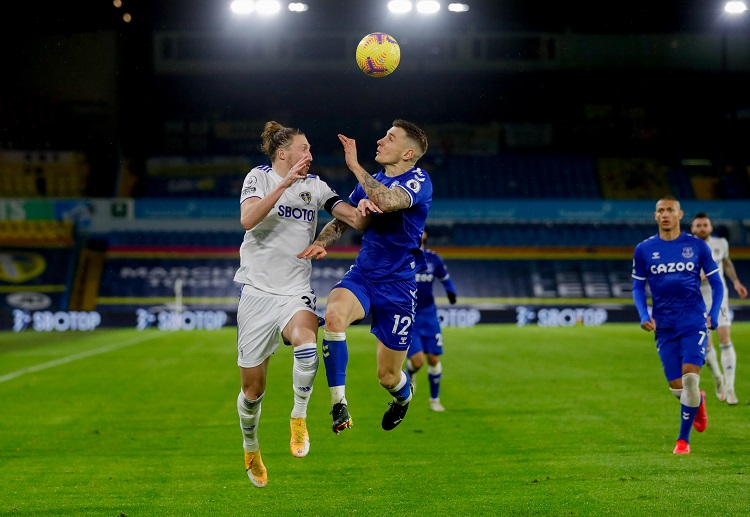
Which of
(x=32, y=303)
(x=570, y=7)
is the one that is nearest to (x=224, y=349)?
(x=32, y=303)

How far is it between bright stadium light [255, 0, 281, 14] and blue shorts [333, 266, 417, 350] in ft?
63.0

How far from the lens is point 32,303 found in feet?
107

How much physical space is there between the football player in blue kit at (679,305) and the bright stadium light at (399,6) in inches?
717

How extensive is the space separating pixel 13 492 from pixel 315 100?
3436cm

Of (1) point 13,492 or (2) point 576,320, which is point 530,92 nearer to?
(2) point 576,320

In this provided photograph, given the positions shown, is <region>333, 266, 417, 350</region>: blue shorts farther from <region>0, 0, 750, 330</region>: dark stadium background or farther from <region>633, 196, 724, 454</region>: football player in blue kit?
<region>0, 0, 750, 330</region>: dark stadium background

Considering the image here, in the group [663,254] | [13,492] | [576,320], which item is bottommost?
[576,320]

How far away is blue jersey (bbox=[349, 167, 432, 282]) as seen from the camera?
22.3 feet

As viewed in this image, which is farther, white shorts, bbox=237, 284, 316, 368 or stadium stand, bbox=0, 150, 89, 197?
stadium stand, bbox=0, 150, 89, 197

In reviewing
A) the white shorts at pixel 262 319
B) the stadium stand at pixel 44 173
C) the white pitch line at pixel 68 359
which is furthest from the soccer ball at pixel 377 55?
the stadium stand at pixel 44 173

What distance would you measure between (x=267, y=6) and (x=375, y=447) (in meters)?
18.1

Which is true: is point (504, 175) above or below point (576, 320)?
above

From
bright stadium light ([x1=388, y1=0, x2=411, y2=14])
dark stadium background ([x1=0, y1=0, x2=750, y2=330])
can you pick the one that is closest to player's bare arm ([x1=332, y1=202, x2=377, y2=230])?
bright stadium light ([x1=388, y1=0, x2=411, y2=14])

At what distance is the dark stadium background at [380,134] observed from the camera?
33.8m
